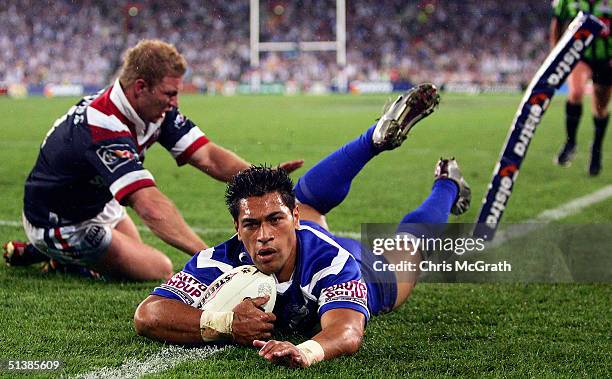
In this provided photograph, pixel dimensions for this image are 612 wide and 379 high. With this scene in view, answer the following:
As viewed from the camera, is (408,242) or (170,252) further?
(170,252)

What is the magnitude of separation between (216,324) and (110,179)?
55.1 inches

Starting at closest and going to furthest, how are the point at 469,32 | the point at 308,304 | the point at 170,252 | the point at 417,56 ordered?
the point at 308,304
the point at 170,252
the point at 469,32
the point at 417,56

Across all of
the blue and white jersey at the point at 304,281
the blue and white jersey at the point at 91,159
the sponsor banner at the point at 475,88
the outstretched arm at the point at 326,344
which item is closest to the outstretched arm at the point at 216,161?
the blue and white jersey at the point at 91,159

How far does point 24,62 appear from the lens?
1852 centimetres

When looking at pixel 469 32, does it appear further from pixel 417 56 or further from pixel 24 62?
pixel 24 62

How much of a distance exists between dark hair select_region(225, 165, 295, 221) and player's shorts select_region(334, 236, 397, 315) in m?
0.57

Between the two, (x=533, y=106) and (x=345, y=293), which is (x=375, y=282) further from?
(x=533, y=106)

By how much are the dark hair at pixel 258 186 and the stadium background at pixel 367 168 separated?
1.88ft

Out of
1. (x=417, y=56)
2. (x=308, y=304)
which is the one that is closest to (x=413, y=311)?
(x=308, y=304)

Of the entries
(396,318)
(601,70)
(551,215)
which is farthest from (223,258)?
(601,70)

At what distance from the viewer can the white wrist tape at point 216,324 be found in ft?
10.5

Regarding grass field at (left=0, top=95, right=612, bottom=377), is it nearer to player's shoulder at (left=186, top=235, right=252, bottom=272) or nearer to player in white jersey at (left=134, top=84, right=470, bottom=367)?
player in white jersey at (left=134, top=84, right=470, bottom=367)

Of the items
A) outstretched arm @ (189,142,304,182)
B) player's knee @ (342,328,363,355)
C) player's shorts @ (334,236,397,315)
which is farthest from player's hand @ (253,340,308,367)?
outstretched arm @ (189,142,304,182)

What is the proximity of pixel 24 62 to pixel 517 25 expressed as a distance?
1018 centimetres
